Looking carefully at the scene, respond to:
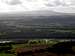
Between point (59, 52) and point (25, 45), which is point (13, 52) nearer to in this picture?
point (25, 45)

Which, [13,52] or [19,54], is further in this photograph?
[13,52]

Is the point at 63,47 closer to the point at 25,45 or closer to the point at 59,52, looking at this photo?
the point at 59,52

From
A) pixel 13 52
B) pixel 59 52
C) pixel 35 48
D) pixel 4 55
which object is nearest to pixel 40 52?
pixel 35 48

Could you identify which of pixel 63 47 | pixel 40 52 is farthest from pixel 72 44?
pixel 40 52

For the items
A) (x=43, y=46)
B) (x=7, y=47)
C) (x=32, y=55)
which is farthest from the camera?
(x=7, y=47)

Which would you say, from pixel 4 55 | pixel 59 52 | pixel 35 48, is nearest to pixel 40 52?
pixel 35 48

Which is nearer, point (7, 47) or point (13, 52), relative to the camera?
point (13, 52)

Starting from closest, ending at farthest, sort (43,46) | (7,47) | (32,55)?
1. (32,55)
2. (43,46)
3. (7,47)

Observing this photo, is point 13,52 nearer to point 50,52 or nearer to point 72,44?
point 50,52
